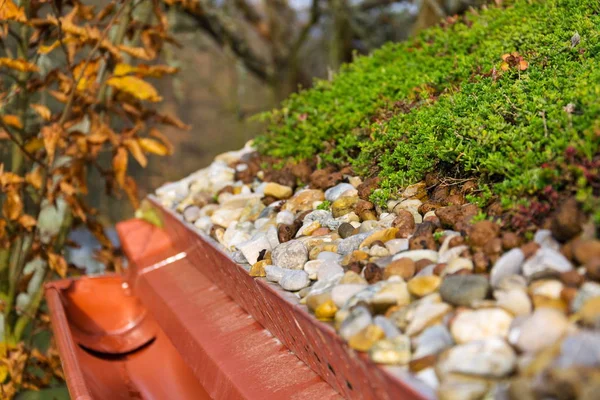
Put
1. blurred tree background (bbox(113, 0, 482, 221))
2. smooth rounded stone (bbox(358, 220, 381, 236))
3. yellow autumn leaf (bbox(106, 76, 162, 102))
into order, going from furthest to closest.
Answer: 1. blurred tree background (bbox(113, 0, 482, 221))
2. yellow autumn leaf (bbox(106, 76, 162, 102))
3. smooth rounded stone (bbox(358, 220, 381, 236))

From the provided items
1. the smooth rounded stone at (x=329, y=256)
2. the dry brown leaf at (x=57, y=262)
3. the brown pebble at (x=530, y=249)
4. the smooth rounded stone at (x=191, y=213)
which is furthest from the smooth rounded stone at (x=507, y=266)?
the dry brown leaf at (x=57, y=262)

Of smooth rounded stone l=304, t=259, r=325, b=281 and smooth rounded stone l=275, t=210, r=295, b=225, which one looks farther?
smooth rounded stone l=275, t=210, r=295, b=225

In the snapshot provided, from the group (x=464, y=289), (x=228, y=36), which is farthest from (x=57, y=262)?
(x=228, y=36)

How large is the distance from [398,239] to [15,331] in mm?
2506

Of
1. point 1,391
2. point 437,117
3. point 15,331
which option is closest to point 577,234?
point 437,117

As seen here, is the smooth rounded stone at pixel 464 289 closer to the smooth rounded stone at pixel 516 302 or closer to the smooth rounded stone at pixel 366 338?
the smooth rounded stone at pixel 516 302

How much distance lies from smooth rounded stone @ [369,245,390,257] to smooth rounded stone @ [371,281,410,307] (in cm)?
23

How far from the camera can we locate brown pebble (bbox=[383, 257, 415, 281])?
147cm

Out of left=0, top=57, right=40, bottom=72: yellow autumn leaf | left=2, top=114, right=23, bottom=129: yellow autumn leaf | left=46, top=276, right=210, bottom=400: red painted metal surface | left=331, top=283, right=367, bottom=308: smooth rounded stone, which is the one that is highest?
left=0, top=57, right=40, bottom=72: yellow autumn leaf

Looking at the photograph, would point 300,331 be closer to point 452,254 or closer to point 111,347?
point 452,254

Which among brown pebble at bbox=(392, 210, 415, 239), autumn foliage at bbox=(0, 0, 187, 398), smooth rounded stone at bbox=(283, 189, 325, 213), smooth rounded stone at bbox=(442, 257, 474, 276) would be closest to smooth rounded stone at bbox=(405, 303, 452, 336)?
smooth rounded stone at bbox=(442, 257, 474, 276)

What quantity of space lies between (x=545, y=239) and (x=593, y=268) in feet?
0.64

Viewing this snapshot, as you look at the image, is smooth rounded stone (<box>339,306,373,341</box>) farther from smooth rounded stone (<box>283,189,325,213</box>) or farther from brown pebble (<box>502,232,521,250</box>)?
smooth rounded stone (<box>283,189,325,213</box>)

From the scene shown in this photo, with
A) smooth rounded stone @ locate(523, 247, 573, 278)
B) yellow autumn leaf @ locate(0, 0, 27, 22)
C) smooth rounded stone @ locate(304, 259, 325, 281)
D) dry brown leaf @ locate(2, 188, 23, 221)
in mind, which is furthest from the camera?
dry brown leaf @ locate(2, 188, 23, 221)
